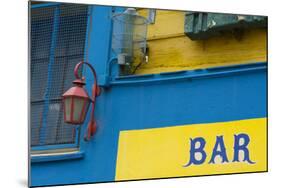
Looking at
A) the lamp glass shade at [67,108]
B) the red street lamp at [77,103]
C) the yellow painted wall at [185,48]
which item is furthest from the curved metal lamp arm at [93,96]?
the yellow painted wall at [185,48]

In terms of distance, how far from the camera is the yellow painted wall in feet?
12.6

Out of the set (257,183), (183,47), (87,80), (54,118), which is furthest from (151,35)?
(257,183)

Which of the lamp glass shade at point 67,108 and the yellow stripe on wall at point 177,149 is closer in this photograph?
the lamp glass shade at point 67,108

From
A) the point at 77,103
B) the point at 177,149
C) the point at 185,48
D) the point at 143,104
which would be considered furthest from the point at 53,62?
the point at 177,149

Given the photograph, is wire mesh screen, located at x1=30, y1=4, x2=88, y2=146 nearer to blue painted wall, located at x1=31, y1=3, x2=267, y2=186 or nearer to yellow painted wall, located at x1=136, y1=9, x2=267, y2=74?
blue painted wall, located at x1=31, y1=3, x2=267, y2=186

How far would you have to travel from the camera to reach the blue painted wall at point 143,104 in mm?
3672

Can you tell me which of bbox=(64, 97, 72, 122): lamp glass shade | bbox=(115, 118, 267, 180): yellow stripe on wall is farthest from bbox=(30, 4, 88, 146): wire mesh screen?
bbox=(115, 118, 267, 180): yellow stripe on wall

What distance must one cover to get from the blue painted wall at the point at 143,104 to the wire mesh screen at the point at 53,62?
92mm

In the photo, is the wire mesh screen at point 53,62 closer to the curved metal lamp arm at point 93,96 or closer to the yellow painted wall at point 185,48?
the curved metal lamp arm at point 93,96

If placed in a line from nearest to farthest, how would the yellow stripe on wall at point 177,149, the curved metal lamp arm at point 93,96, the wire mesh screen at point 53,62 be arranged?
the wire mesh screen at point 53,62 < the curved metal lamp arm at point 93,96 < the yellow stripe on wall at point 177,149

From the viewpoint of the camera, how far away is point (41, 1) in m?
3.55

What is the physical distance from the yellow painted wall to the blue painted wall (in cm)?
6

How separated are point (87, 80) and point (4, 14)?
0.62 meters
